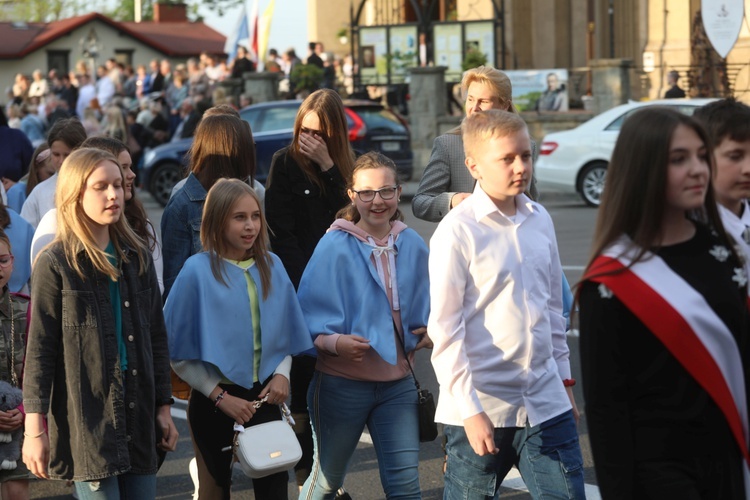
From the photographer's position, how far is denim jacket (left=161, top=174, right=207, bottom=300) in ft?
19.7

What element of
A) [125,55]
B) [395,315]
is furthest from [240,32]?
[125,55]

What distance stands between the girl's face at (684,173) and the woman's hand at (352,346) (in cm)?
204

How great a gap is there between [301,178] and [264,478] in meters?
1.56

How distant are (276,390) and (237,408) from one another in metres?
0.18

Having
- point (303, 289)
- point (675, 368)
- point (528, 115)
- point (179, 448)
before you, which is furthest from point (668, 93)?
point (675, 368)

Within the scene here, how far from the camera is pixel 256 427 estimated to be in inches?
202

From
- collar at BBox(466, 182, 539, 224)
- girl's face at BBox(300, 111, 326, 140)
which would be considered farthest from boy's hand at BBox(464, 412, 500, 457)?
girl's face at BBox(300, 111, 326, 140)

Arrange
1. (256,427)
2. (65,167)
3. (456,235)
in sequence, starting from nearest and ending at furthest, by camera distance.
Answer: (456,235), (65,167), (256,427)

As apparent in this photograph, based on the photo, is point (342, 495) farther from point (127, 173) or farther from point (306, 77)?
point (306, 77)

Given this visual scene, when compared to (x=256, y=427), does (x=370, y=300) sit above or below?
above

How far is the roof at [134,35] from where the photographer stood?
62.3 metres

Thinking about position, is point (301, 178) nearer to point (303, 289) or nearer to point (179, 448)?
point (303, 289)

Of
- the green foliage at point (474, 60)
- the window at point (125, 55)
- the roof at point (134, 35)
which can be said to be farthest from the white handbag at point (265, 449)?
the window at point (125, 55)

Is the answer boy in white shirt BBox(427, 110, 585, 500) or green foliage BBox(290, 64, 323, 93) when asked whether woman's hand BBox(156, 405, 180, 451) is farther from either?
green foliage BBox(290, 64, 323, 93)
